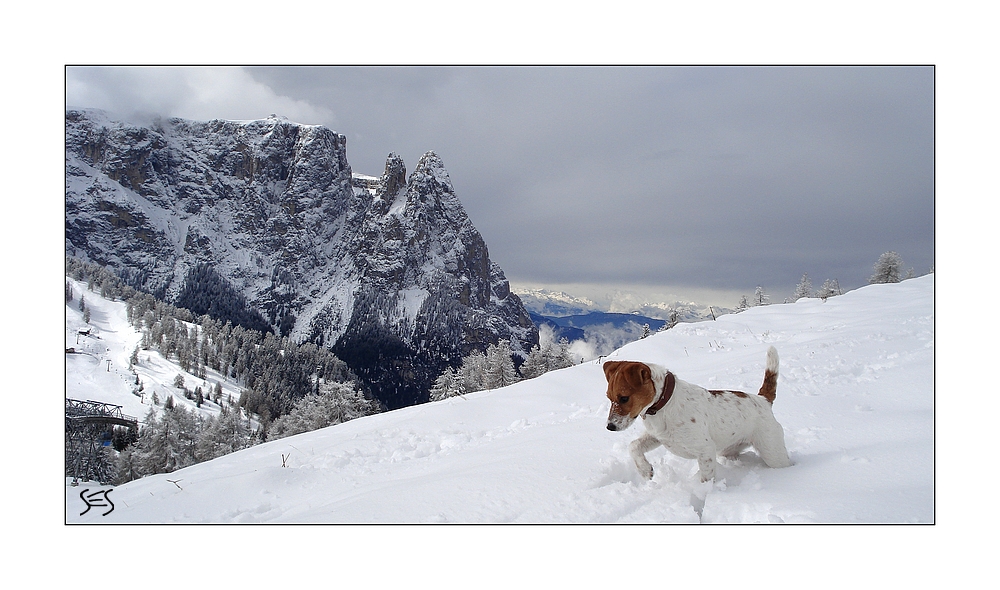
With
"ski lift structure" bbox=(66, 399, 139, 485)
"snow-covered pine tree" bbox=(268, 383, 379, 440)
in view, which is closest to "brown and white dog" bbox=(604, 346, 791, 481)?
"ski lift structure" bbox=(66, 399, 139, 485)

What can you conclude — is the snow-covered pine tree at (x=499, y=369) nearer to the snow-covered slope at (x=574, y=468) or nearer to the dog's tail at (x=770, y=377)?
the snow-covered slope at (x=574, y=468)

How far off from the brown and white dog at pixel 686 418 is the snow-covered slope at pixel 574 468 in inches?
6.8

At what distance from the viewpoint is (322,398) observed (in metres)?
26.1

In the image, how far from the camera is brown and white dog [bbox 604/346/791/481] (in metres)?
2.45

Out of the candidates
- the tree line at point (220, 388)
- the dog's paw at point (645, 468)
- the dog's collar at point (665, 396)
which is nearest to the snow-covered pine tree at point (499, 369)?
the tree line at point (220, 388)

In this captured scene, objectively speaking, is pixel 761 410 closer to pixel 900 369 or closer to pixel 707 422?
pixel 707 422

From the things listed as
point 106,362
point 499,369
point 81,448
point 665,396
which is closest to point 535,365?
point 499,369

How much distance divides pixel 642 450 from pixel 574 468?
2.09 ft

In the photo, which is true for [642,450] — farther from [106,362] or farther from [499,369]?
[499,369]

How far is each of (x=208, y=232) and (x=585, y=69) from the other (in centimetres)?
21774

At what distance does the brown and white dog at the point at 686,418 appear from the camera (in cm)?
245

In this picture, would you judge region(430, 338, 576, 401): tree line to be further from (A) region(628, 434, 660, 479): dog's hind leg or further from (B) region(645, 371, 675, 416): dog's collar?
(B) region(645, 371, 675, 416): dog's collar

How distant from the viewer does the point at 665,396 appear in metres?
2.59

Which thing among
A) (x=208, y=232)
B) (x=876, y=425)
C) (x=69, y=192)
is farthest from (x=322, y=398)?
(x=208, y=232)
